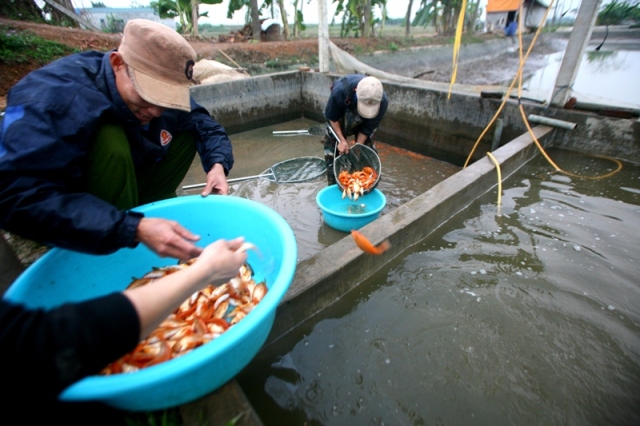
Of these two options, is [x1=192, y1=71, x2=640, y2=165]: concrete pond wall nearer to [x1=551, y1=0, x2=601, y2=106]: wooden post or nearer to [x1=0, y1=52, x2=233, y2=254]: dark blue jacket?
[x1=551, y1=0, x2=601, y2=106]: wooden post

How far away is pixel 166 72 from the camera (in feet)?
4.83

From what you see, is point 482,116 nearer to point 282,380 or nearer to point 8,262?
point 282,380

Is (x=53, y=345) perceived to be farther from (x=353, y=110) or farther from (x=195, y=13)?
(x=195, y=13)

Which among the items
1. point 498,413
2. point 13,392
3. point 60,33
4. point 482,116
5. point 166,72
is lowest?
point 498,413

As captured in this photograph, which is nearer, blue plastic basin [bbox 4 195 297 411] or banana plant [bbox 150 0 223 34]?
blue plastic basin [bbox 4 195 297 411]

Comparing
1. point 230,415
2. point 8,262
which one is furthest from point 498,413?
point 8,262

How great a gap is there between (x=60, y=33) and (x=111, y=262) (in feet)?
33.2

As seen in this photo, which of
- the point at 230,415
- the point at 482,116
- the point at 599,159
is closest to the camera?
the point at 230,415

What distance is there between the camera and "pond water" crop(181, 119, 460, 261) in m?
3.60

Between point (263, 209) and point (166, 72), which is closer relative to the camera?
point (166, 72)

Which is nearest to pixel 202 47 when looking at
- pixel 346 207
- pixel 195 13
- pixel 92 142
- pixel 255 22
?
pixel 195 13

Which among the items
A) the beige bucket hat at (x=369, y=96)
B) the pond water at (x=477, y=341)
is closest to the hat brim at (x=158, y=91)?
the pond water at (x=477, y=341)

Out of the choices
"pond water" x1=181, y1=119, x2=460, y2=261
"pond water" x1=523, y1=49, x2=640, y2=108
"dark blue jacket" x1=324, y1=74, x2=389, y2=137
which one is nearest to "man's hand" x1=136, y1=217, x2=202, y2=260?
"pond water" x1=181, y1=119, x2=460, y2=261

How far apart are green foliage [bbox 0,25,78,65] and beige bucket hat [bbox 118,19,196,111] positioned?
729cm
